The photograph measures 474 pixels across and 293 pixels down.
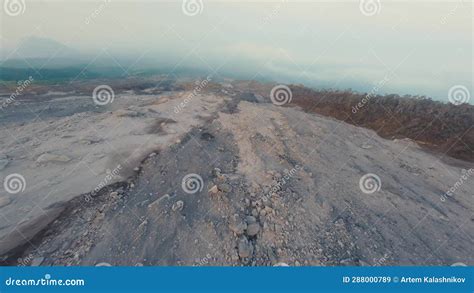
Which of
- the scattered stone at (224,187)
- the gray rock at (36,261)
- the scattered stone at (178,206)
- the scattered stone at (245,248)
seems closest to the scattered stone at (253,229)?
the scattered stone at (245,248)

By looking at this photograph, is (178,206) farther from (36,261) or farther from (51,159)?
(51,159)

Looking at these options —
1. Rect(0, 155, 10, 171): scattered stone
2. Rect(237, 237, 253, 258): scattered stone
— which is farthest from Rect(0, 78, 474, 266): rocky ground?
Rect(0, 155, 10, 171): scattered stone

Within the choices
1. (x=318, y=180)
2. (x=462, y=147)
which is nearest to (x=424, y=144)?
(x=462, y=147)

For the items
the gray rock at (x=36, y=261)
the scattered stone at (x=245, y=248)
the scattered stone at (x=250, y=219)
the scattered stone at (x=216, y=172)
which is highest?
the scattered stone at (x=250, y=219)

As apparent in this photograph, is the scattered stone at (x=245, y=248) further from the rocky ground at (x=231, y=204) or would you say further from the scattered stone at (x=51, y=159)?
the scattered stone at (x=51, y=159)

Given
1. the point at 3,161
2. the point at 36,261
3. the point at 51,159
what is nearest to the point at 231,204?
the point at 36,261

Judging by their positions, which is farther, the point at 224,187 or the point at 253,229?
the point at 224,187
